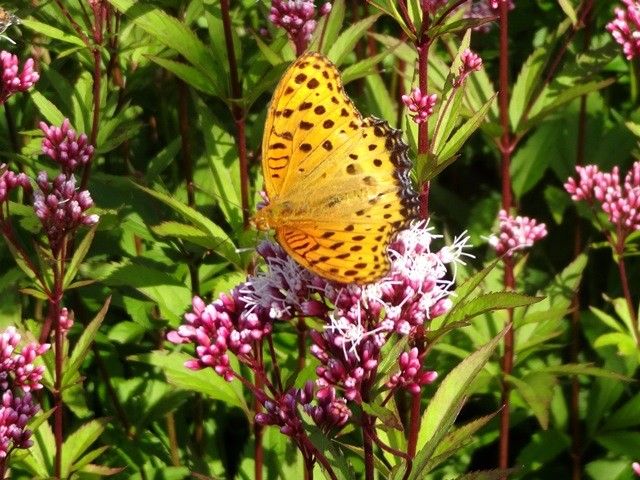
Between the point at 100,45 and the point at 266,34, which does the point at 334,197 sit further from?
the point at 266,34

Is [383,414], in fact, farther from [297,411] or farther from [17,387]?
[17,387]

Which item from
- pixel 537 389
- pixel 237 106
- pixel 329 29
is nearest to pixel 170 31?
pixel 237 106

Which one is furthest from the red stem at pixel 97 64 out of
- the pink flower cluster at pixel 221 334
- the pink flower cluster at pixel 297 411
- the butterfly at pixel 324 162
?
the pink flower cluster at pixel 297 411

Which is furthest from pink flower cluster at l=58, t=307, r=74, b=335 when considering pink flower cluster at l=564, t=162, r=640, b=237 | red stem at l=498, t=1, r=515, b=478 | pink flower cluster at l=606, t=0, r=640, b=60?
pink flower cluster at l=606, t=0, r=640, b=60

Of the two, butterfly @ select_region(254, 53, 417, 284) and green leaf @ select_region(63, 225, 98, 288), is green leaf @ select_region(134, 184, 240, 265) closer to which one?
green leaf @ select_region(63, 225, 98, 288)

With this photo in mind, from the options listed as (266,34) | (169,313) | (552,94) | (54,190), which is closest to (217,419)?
(169,313)

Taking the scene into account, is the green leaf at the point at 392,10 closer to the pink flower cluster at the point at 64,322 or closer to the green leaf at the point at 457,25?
the green leaf at the point at 457,25
